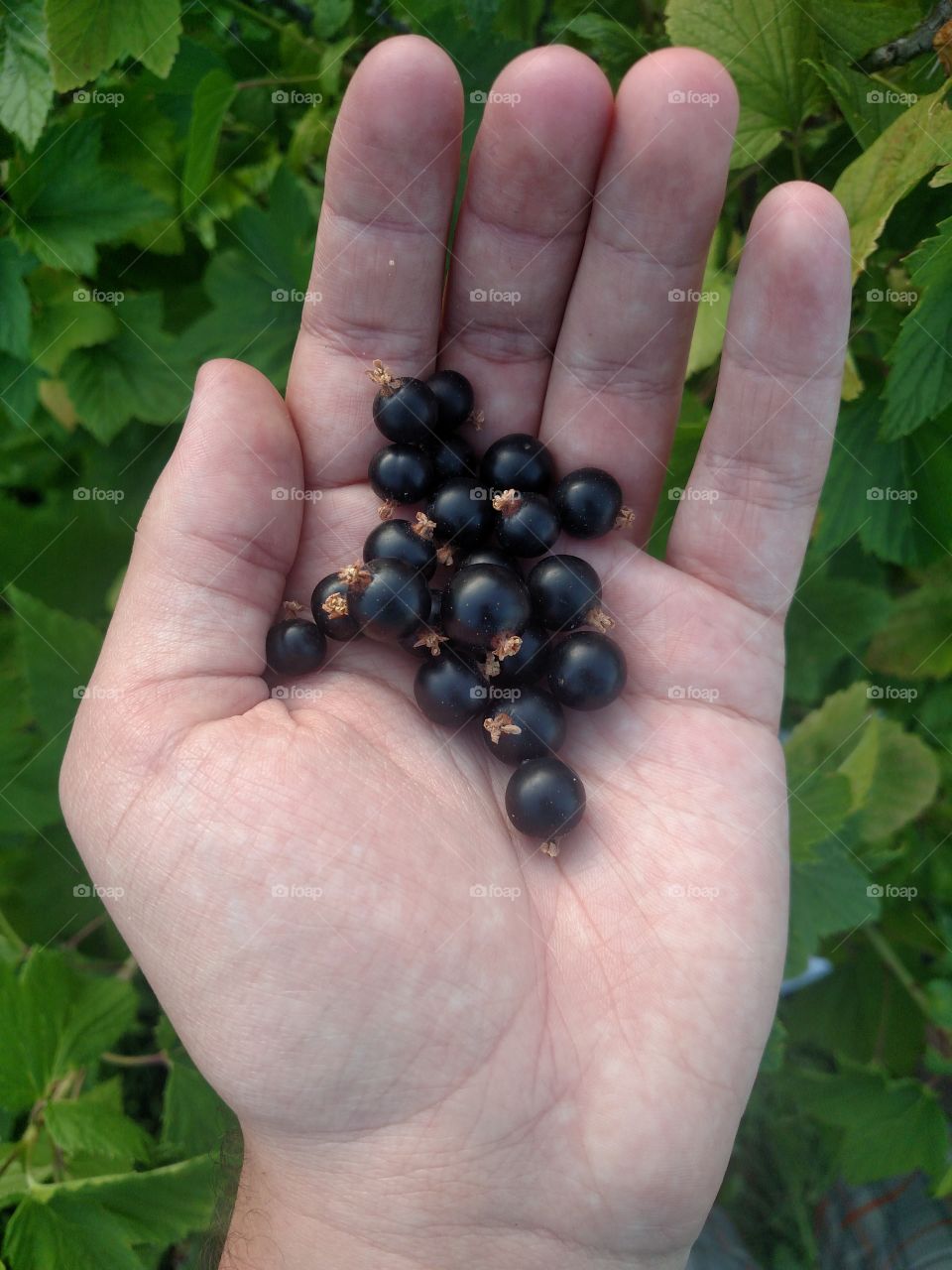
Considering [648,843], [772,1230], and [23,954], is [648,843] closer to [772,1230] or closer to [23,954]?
[23,954]

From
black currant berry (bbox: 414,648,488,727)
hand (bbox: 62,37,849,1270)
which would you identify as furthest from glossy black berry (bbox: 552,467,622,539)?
black currant berry (bbox: 414,648,488,727)

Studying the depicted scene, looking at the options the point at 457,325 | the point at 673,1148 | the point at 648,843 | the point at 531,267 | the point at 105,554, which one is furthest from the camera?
the point at 105,554

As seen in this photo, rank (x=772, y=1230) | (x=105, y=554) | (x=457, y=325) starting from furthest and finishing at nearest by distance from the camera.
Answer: (x=772, y=1230), (x=105, y=554), (x=457, y=325)

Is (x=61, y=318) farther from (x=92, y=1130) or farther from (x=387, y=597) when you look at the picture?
(x=92, y=1130)

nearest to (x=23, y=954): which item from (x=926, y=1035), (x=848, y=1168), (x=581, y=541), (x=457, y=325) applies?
(x=581, y=541)

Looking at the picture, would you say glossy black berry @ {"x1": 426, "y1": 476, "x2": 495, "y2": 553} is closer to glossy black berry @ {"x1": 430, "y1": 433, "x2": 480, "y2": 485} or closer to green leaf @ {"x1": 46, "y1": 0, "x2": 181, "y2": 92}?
glossy black berry @ {"x1": 430, "y1": 433, "x2": 480, "y2": 485}

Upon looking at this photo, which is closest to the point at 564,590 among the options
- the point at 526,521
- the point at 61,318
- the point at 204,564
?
the point at 526,521
